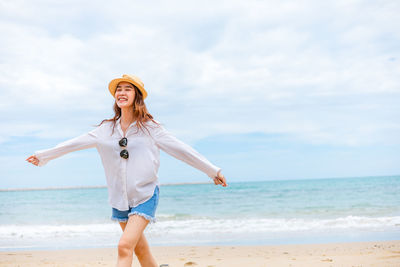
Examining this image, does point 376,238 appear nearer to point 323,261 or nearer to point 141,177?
point 323,261

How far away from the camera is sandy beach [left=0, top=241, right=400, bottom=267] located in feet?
21.0

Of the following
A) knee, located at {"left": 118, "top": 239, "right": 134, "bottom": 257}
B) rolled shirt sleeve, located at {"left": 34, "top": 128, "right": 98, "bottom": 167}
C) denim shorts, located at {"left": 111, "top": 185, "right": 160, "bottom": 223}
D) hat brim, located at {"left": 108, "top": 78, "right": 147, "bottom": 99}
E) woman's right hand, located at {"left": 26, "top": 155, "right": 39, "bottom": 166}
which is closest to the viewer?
knee, located at {"left": 118, "top": 239, "right": 134, "bottom": 257}

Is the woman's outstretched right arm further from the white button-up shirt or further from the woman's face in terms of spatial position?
the woman's face

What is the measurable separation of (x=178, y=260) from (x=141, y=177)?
3930 mm

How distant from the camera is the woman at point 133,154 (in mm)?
3330

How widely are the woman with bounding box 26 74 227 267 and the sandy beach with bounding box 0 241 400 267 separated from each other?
3411 mm

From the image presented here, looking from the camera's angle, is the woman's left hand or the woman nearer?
the woman

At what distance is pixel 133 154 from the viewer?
335 centimetres

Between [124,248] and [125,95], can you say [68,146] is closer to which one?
[125,95]

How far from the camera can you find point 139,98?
351 centimetres

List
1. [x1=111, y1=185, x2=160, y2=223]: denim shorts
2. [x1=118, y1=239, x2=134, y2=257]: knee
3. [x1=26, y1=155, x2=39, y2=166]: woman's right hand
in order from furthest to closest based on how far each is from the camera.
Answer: [x1=26, y1=155, x2=39, y2=166]: woman's right hand
[x1=111, y1=185, x2=160, y2=223]: denim shorts
[x1=118, y1=239, x2=134, y2=257]: knee

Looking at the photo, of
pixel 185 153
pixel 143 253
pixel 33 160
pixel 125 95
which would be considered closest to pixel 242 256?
pixel 143 253

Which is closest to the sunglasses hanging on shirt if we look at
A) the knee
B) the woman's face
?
the woman's face

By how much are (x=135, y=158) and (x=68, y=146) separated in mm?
706
